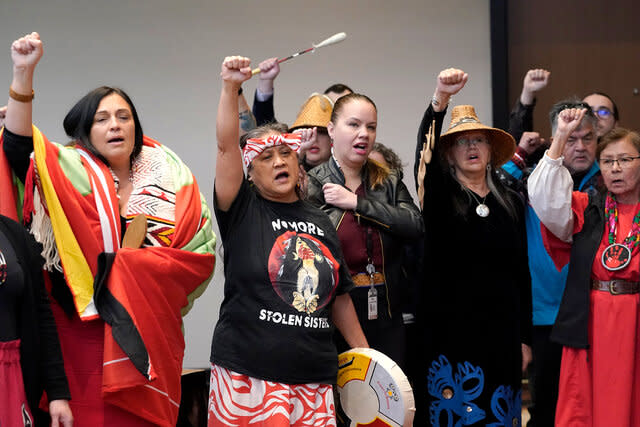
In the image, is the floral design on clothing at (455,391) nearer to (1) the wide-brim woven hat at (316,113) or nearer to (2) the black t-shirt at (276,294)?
(2) the black t-shirt at (276,294)

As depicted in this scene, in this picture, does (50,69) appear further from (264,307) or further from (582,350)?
(582,350)

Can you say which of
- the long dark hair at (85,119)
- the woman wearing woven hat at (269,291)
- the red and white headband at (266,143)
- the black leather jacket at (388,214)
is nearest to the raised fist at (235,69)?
the woman wearing woven hat at (269,291)

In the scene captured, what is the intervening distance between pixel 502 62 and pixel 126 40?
2.22 meters

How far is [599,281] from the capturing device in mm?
3072

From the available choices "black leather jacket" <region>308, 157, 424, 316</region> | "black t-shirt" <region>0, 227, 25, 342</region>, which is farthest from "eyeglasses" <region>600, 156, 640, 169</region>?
"black t-shirt" <region>0, 227, 25, 342</region>

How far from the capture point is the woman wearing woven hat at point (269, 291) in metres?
2.45

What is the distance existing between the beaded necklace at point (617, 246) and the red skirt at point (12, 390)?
2.00 meters

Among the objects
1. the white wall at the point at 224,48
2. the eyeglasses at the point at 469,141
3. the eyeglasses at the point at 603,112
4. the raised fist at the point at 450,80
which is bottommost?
the eyeglasses at the point at 469,141

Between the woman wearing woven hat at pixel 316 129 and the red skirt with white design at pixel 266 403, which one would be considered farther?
the woman wearing woven hat at pixel 316 129

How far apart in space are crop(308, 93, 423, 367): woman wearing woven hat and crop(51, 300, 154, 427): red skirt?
0.83 metres

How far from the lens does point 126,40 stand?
504 centimetres

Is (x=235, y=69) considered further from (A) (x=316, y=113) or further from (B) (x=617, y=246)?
(B) (x=617, y=246)

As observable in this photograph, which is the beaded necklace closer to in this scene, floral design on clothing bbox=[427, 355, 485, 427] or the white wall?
floral design on clothing bbox=[427, 355, 485, 427]

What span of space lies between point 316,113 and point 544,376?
1519 millimetres
